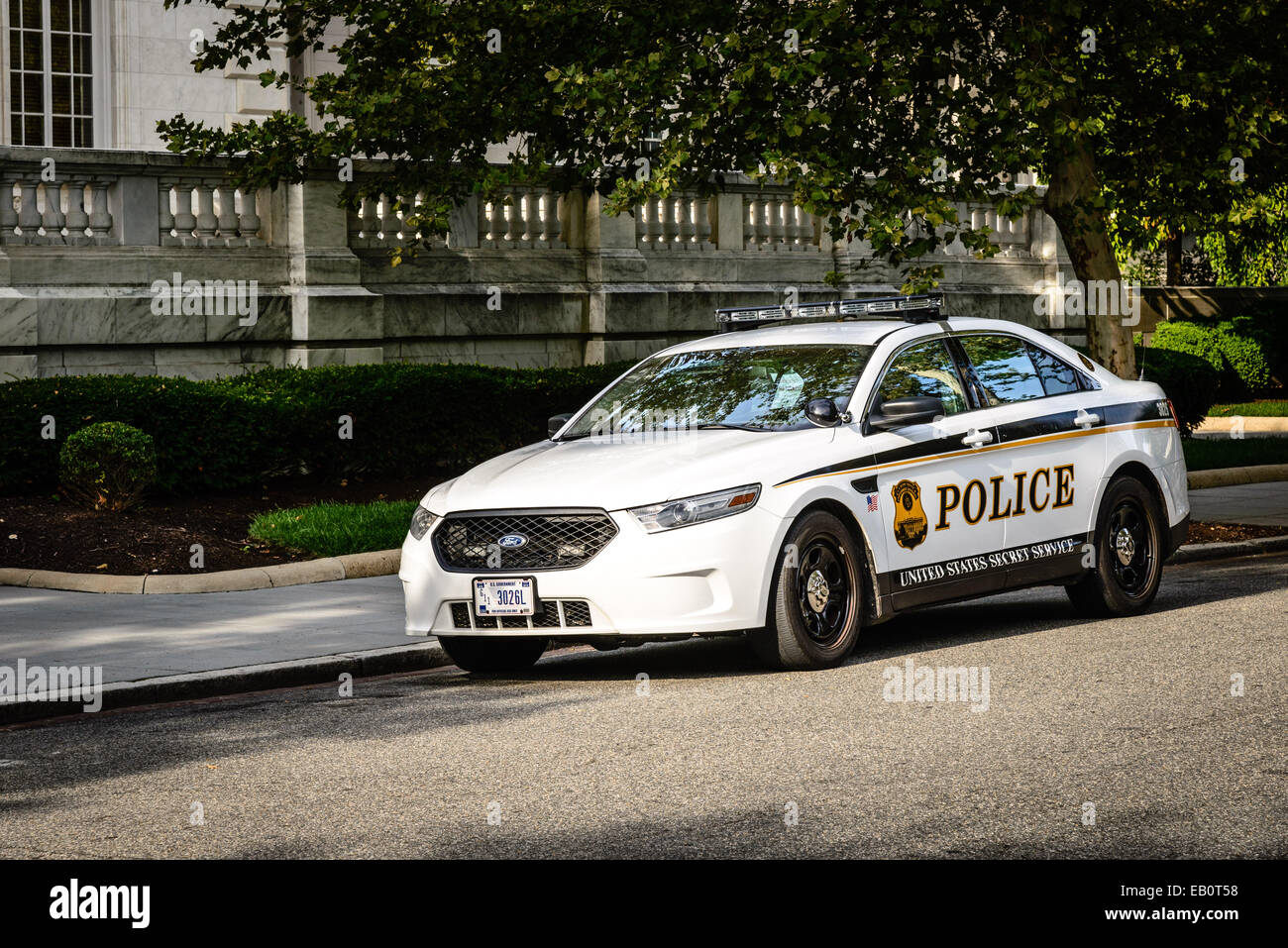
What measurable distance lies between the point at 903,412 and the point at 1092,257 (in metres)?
7.74

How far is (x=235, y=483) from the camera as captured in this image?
51.0ft

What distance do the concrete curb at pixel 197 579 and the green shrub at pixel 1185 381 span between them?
44.6 ft

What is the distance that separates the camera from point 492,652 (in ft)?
32.4

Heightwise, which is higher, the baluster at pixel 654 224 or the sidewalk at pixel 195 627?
the baluster at pixel 654 224

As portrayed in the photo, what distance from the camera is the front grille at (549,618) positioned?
8891mm

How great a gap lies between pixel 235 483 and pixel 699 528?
7660 millimetres

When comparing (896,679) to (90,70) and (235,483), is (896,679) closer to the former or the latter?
(235,483)

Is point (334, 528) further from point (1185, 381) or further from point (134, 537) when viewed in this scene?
point (1185, 381)

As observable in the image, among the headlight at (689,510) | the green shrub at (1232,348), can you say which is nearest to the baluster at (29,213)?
the headlight at (689,510)

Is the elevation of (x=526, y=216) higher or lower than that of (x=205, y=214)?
higher

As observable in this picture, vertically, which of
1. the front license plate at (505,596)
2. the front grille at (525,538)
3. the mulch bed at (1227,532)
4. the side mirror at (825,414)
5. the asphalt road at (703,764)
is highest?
the side mirror at (825,414)

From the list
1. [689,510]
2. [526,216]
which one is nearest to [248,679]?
[689,510]

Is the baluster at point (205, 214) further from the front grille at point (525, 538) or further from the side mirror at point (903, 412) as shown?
the side mirror at point (903, 412)

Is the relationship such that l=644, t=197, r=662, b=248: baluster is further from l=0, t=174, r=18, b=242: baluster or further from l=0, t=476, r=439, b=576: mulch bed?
l=0, t=476, r=439, b=576: mulch bed
